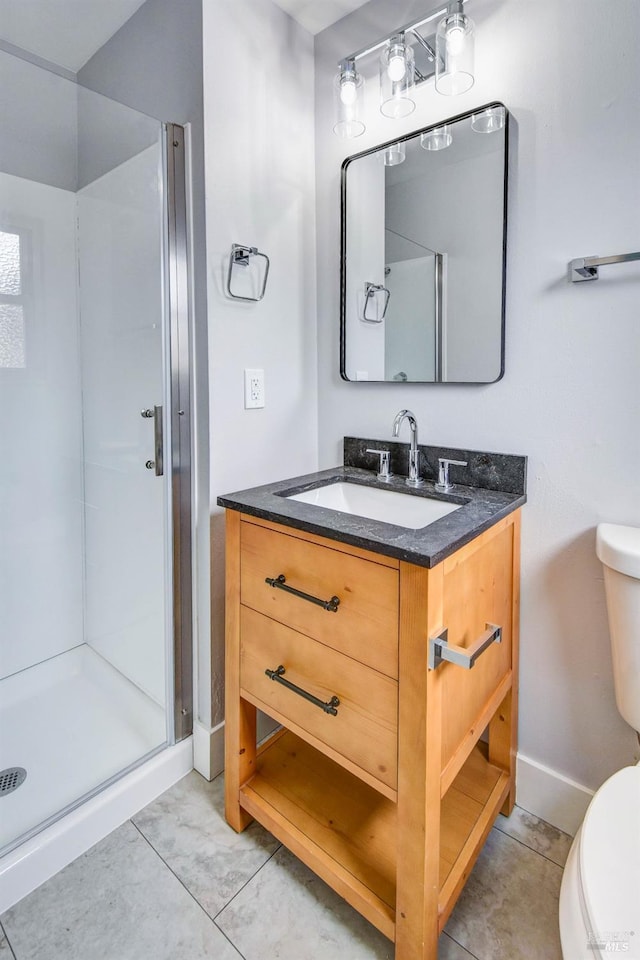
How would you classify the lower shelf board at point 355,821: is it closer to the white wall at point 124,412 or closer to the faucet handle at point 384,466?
the white wall at point 124,412

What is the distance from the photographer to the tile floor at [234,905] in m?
1.05

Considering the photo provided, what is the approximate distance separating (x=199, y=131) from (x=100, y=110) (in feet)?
1.95

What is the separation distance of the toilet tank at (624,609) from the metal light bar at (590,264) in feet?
1.96

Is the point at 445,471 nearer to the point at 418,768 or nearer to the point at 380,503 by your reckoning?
the point at 380,503

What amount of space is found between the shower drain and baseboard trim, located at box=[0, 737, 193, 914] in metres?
0.26

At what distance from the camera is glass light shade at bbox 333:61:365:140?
139 cm

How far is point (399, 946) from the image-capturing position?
99 cm

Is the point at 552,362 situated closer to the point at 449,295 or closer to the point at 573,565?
the point at 449,295

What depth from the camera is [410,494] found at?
4.59ft

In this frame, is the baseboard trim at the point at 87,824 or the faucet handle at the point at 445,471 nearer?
the baseboard trim at the point at 87,824

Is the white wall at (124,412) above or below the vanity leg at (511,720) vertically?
above

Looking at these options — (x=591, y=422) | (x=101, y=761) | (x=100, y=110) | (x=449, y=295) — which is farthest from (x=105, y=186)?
(x=101, y=761)

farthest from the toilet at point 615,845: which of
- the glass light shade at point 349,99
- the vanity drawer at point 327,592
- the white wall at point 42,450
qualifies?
the white wall at point 42,450

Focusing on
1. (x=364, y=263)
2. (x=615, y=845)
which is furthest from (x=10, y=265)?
(x=615, y=845)
